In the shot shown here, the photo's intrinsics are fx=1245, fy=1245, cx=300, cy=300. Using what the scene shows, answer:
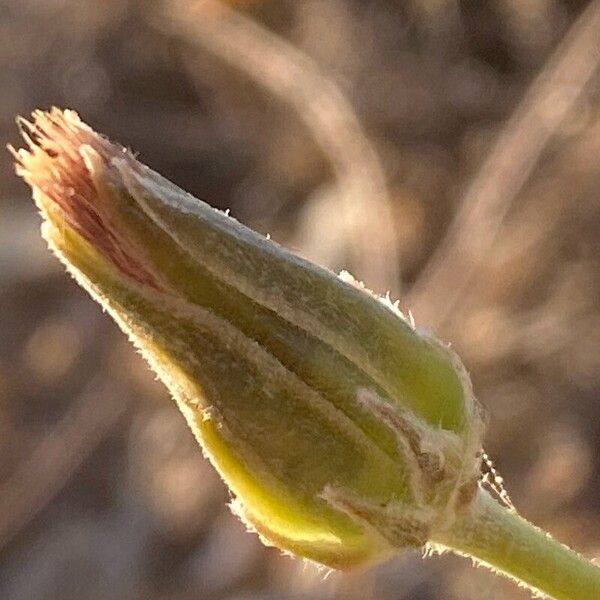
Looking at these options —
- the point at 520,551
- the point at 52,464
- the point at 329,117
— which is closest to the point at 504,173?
the point at 329,117

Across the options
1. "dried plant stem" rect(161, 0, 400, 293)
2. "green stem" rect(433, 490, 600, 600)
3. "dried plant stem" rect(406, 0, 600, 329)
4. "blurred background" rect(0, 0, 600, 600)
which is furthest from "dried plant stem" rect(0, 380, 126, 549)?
"green stem" rect(433, 490, 600, 600)

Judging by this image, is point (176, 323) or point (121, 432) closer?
point (176, 323)

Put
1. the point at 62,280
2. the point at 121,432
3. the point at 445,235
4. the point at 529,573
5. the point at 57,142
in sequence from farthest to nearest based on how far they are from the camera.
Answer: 1. the point at 62,280
2. the point at 121,432
3. the point at 445,235
4. the point at 529,573
5. the point at 57,142

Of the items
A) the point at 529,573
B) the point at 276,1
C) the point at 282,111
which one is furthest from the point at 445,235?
the point at 529,573

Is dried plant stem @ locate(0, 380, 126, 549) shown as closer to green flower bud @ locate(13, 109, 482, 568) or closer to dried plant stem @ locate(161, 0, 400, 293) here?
dried plant stem @ locate(161, 0, 400, 293)

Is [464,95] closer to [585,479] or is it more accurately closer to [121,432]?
[585,479]

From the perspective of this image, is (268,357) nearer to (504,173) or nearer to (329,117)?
(504,173)
